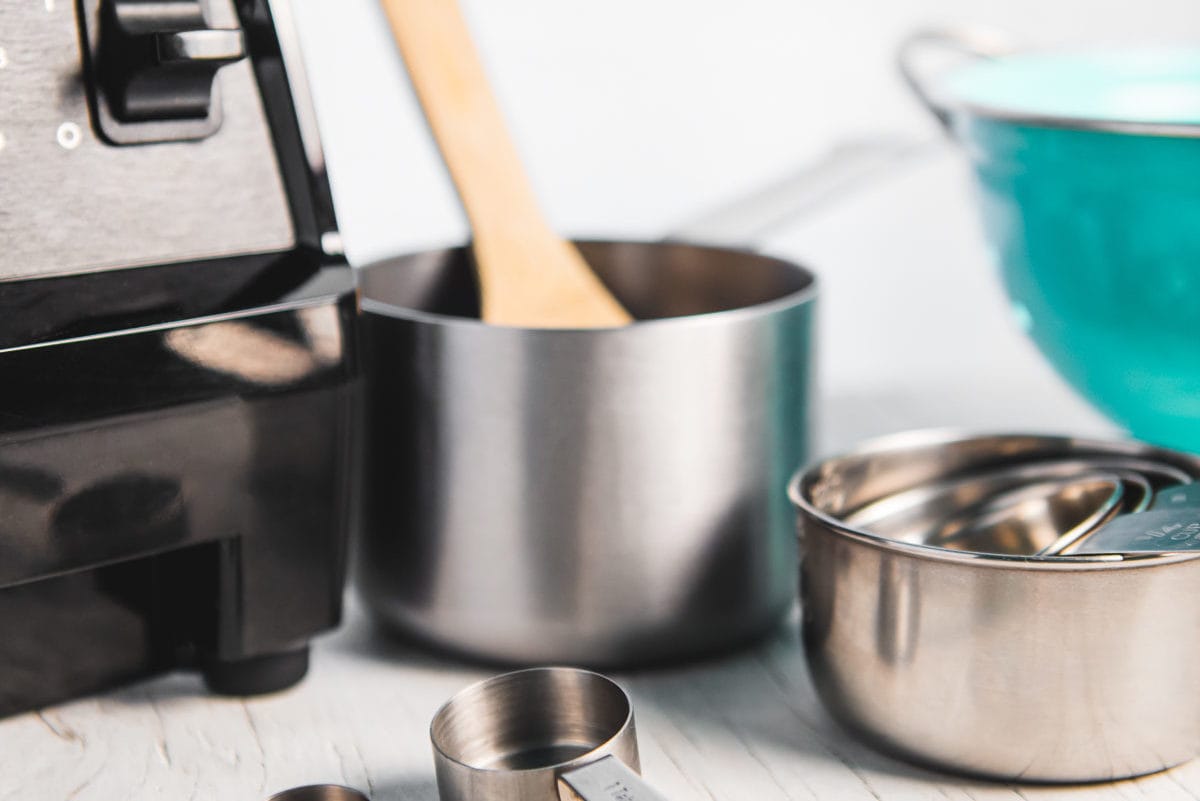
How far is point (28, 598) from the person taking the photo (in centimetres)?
44

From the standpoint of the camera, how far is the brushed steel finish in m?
0.48

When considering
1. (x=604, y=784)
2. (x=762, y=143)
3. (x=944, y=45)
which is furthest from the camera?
(x=762, y=143)

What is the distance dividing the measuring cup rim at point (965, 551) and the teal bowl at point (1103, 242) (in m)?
0.07

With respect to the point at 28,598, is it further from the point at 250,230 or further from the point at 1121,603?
the point at 1121,603

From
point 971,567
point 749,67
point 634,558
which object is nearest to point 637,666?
point 634,558

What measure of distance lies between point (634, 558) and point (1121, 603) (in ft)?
0.56

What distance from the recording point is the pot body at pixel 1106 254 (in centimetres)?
52

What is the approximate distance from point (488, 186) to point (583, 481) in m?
0.15

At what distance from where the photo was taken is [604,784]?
14.0 inches

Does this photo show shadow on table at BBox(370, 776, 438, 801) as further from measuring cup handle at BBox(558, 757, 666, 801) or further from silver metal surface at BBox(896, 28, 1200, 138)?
silver metal surface at BBox(896, 28, 1200, 138)

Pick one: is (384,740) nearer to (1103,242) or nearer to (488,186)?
(488,186)

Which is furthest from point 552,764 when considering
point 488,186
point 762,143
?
point 762,143

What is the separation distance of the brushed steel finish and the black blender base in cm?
5

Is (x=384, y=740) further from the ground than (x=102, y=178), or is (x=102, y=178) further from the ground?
(x=102, y=178)
